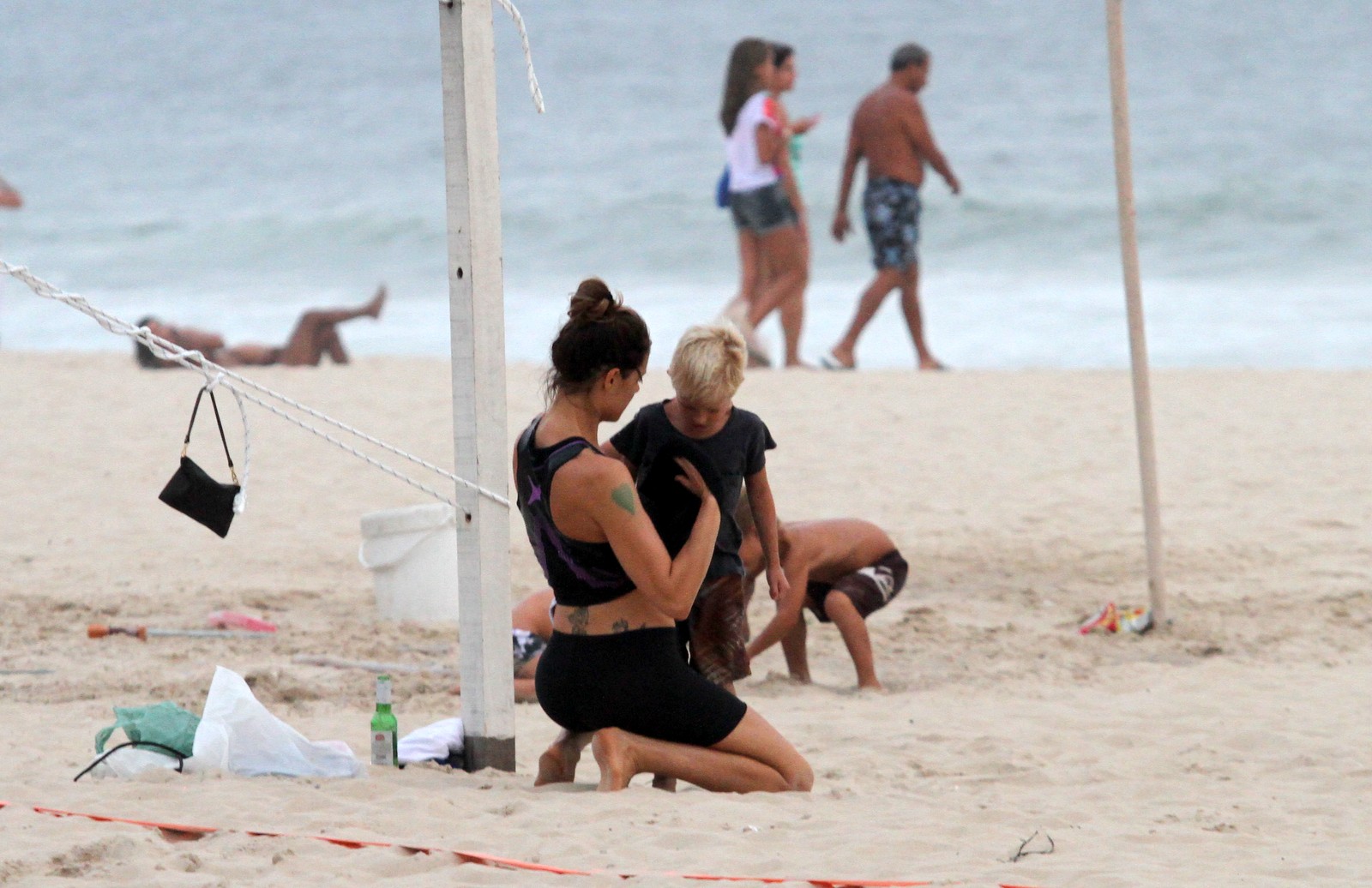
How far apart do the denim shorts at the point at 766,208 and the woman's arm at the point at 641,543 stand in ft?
24.9

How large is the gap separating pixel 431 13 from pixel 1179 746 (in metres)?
44.1

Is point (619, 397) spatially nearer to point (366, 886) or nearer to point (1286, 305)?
point (366, 886)

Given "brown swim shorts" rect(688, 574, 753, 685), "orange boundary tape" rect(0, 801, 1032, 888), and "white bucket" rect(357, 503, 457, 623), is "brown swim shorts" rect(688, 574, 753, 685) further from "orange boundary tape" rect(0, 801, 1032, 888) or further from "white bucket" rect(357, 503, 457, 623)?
"white bucket" rect(357, 503, 457, 623)

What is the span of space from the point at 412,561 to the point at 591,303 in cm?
272

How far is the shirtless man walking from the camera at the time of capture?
11.1m

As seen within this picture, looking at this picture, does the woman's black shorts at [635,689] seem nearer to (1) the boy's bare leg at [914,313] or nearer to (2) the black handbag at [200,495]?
(2) the black handbag at [200,495]

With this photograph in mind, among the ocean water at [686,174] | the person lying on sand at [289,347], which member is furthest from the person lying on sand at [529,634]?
the ocean water at [686,174]

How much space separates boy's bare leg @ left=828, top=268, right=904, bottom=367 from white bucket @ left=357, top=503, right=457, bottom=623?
5.60 m

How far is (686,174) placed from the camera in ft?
93.2

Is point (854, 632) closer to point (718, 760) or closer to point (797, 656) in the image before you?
point (797, 656)

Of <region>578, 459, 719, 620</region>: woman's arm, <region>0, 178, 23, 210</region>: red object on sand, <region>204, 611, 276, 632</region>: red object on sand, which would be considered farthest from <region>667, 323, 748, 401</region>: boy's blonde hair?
<region>0, 178, 23, 210</region>: red object on sand

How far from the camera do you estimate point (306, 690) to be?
5148mm

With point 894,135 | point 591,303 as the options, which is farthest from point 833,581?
point 894,135

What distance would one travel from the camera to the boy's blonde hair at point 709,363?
3.85 metres
